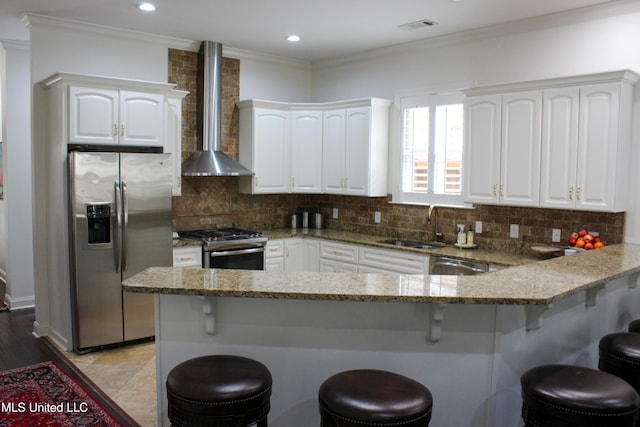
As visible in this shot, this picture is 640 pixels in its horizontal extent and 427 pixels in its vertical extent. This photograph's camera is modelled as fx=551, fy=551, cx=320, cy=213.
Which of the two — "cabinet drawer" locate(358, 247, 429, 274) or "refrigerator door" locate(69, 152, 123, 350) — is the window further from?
"refrigerator door" locate(69, 152, 123, 350)

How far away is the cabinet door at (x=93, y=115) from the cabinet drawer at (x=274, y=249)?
187cm

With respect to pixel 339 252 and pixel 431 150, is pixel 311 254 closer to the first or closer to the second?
pixel 339 252

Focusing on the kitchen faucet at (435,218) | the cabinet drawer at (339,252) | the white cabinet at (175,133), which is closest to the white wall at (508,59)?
the kitchen faucet at (435,218)

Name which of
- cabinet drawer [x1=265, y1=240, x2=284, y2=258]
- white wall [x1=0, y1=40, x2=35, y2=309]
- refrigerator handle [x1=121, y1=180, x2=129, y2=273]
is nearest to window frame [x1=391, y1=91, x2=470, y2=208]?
cabinet drawer [x1=265, y1=240, x2=284, y2=258]

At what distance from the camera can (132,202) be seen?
4.66 metres

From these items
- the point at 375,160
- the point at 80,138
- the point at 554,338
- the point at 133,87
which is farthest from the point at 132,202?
the point at 554,338

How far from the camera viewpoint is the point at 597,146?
398 centimetres

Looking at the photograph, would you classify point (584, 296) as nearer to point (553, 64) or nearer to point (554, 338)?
point (554, 338)

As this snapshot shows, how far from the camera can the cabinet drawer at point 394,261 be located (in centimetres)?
489

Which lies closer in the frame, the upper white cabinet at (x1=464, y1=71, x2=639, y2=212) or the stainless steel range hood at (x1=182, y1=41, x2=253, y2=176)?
the upper white cabinet at (x1=464, y1=71, x2=639, y2=212)

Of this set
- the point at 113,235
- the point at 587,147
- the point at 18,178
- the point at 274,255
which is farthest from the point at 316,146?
the point at 18,178

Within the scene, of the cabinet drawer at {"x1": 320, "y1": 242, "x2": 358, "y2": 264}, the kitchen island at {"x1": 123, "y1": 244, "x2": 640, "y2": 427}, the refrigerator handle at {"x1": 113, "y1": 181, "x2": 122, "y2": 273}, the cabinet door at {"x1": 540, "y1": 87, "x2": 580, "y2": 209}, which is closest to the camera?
the kitchen island at {"x1": 123, "y1": 244, "x2": 640, "y2": 427}

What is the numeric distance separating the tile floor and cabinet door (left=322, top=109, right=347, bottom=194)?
2474 millimetres

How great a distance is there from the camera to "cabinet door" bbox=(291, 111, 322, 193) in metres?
6.06
